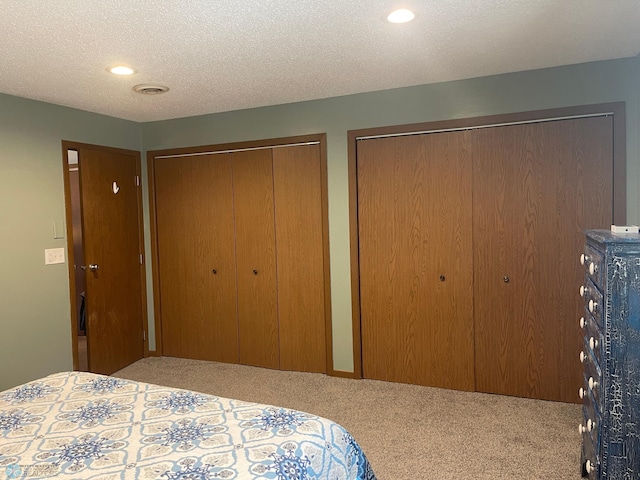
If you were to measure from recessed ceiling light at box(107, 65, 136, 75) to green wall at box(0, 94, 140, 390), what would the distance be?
0.99m

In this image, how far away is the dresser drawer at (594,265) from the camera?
6.15ft

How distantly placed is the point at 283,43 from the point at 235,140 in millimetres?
1680

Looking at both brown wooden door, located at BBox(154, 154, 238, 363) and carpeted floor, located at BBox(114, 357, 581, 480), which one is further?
brown wooden door, located at BBox(154, 154, 238, 363)

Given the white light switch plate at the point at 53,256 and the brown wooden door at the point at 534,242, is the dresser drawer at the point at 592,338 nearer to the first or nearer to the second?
the brown wooden door at the point at 534,242

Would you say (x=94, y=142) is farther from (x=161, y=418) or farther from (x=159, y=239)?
(x=161, y=418)

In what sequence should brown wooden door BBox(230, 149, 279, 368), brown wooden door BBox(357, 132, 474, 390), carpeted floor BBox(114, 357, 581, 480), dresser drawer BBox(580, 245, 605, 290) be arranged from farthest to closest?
brown wooden door BBox(230, 149, 279, 368) < brown wooden door BBox(357, 132, 474, 390) < carpeted floor BBox(114, 357, 581, 480) < dresser drawer BBox(580, 245, 605, 290)

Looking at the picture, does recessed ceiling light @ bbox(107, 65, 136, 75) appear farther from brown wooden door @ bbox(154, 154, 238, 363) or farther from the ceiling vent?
brown wooden door @ bbox(154, 154, 238, 363)

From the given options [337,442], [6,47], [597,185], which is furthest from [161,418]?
[597,185]

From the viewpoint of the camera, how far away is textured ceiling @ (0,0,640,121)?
210cm

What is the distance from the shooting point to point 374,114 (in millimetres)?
3600

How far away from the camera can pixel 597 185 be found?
3035mm

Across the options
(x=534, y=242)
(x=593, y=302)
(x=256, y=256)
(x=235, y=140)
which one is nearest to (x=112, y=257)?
(x=256, y=256)

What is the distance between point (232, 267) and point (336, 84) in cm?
183

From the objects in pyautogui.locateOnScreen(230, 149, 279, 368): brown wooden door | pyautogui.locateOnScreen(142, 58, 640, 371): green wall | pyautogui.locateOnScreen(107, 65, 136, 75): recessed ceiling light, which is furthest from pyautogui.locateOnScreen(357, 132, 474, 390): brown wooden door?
pyautogui.locateOnScreen(107, 65, 136, 75): recessed ceiling light
